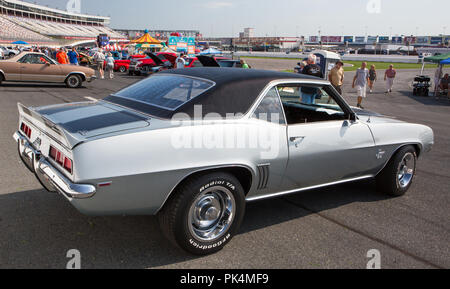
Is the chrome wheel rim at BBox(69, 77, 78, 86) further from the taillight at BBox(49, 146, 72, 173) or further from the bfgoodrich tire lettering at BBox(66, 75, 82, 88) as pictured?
the taillight at BBox(49, 146, 72, 173)

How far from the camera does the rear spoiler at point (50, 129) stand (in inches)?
106

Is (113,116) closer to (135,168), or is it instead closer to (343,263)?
(135,168)

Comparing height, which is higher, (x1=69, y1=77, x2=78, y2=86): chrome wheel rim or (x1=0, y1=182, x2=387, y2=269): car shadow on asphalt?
(x1=69, y1=77, x2=78, y2=86): chrome wheel rim

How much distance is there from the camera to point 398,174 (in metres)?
4.76

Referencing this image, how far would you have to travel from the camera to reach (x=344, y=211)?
4.27 metres

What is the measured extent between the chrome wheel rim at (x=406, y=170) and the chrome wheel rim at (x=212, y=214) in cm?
269

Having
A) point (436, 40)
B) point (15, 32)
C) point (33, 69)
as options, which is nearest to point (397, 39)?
point (436, 40)

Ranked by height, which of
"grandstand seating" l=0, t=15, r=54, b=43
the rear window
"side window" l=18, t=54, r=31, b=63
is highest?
"grandstand seating" l=0, t=15, r=54, b=43

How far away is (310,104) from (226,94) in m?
1.65

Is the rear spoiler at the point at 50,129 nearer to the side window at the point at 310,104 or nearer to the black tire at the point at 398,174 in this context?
the side window at the point at 310,104

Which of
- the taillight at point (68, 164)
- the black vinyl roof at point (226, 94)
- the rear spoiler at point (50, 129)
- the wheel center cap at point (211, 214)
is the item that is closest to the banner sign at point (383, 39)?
the black vinyl roof at point (226, 94)

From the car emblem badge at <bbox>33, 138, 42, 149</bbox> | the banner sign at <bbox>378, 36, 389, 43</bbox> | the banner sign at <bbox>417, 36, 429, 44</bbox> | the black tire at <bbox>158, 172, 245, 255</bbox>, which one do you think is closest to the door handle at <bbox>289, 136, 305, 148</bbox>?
the black tire at <bbox>158, 172, 245, 255</bbox>

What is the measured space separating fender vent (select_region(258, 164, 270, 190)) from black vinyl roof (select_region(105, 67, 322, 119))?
1.77 feet

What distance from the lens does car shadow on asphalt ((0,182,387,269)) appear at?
2.98 m
